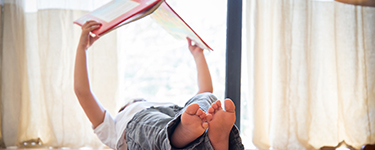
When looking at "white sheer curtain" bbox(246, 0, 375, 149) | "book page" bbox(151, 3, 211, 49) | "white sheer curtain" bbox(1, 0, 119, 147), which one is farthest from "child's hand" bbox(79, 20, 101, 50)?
"white sheer curtain" bbox(246, 0, 375, 149)

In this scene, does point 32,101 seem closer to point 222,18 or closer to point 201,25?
point 201,25

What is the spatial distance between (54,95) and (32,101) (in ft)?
0.41

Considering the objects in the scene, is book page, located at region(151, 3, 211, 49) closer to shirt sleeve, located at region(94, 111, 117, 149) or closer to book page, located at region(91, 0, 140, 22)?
book page, located at region(91, 0, 140, 22)

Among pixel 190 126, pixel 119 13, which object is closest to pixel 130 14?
pixel 119 13

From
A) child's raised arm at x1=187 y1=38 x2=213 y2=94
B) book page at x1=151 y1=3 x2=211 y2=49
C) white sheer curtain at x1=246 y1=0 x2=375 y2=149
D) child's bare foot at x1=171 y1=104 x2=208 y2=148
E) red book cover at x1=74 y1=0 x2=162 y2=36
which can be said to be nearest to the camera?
child's bare foot at x1=171 y1=104 x2=208 y2=148

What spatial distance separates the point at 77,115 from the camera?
1388mm

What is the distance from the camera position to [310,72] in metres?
1.41

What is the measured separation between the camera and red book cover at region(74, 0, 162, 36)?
79 centimetres

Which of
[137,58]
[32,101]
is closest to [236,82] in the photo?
[137,58]

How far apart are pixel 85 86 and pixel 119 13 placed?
28 centimetres

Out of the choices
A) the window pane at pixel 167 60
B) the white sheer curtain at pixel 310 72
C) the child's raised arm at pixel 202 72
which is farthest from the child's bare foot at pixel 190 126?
the window pane at pixel 167 60

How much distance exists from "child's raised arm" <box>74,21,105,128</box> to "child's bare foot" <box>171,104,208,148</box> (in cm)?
41

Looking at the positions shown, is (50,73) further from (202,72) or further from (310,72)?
(310,72)

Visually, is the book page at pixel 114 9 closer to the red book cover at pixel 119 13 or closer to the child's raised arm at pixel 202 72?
the red book cover at pixel 119 13
